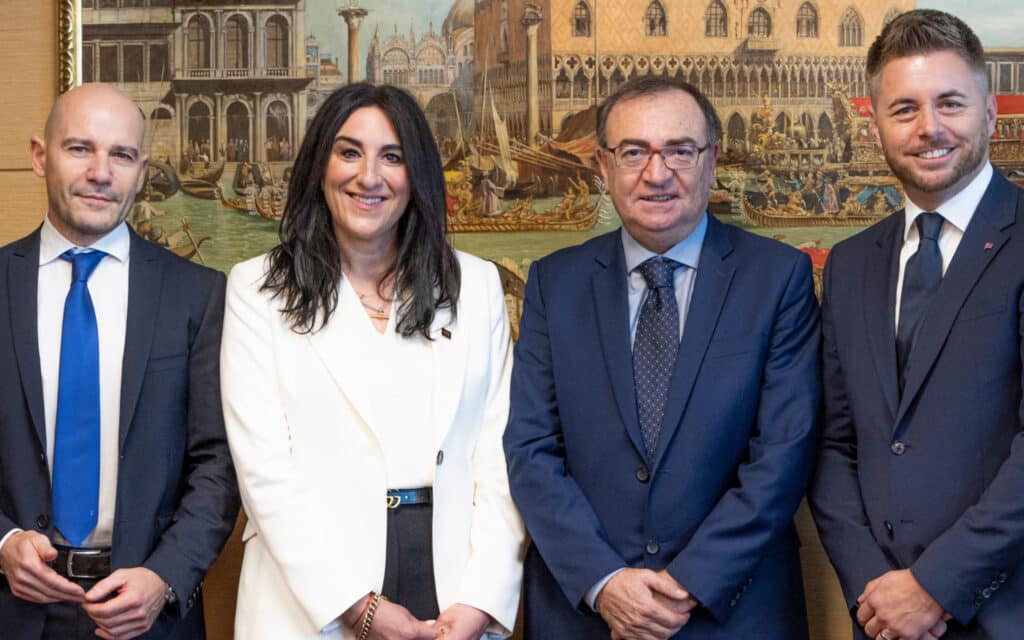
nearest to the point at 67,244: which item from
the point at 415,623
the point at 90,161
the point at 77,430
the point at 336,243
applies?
the point at 90,161

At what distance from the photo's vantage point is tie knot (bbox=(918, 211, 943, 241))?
246 centimetres

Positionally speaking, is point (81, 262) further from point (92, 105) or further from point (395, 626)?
point (395, 626)

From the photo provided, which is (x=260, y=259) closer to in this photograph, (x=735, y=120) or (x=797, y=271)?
(x=797, y=271)

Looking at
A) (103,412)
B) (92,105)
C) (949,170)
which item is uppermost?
(92,105)

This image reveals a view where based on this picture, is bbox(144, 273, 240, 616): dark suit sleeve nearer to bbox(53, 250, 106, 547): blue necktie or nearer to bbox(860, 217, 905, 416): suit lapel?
bbox(53, 250, 106, 547): blue necktie

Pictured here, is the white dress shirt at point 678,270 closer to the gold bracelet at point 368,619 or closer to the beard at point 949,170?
the beard at point 949,170

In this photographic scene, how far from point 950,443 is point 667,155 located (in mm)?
919

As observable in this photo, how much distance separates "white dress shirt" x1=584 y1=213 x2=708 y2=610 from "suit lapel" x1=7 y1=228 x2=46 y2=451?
1.40 m

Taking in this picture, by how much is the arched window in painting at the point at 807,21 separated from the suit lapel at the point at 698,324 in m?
1.06

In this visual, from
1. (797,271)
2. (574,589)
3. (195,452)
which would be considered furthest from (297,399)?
(797,271)

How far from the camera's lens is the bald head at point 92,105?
2654 mm

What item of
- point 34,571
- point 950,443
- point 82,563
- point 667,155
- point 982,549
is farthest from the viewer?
point 667,155

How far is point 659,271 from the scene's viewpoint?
8.75 feet

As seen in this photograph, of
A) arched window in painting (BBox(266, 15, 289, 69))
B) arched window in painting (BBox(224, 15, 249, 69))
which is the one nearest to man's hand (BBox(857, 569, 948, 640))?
arched window in painting (BBox(266, 15, 289, 69))
